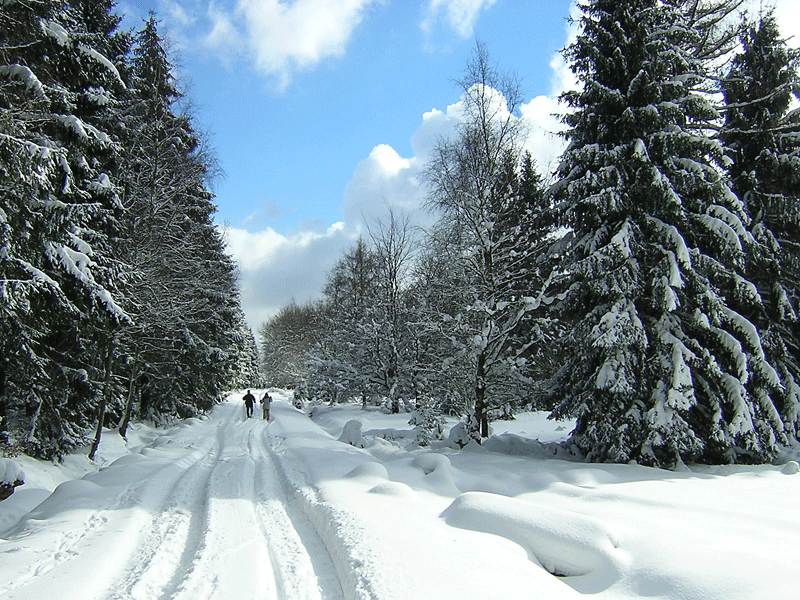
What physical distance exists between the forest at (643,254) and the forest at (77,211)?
25.6ft

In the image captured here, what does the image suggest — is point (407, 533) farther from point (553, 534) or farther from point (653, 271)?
point (653, 271)

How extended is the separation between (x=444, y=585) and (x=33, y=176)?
758cm

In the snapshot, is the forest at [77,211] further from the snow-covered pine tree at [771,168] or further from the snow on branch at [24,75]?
the snow-covered pine tree at [771,168]

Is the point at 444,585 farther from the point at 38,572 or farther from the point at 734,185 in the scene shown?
the point at 734,185

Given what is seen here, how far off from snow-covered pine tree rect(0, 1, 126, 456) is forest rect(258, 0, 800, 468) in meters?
8.12

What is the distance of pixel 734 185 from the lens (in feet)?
41.6

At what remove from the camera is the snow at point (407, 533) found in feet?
13.0

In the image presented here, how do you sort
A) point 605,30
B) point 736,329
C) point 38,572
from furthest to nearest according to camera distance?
point 605,30
point 736,329
point 38,572

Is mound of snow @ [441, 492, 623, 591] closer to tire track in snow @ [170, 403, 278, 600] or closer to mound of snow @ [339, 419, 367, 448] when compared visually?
tire track in snow @ [170, 403, 278, 600]

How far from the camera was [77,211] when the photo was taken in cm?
920

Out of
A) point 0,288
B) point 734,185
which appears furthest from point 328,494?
point 734,185

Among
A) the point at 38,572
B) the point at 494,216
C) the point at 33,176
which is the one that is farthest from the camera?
the point at 494,216

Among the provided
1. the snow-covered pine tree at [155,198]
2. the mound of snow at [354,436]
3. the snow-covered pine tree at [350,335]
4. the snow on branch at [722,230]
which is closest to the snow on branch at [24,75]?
the snow-covered pine tree at [155,198]

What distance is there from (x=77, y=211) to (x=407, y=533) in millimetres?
8939
